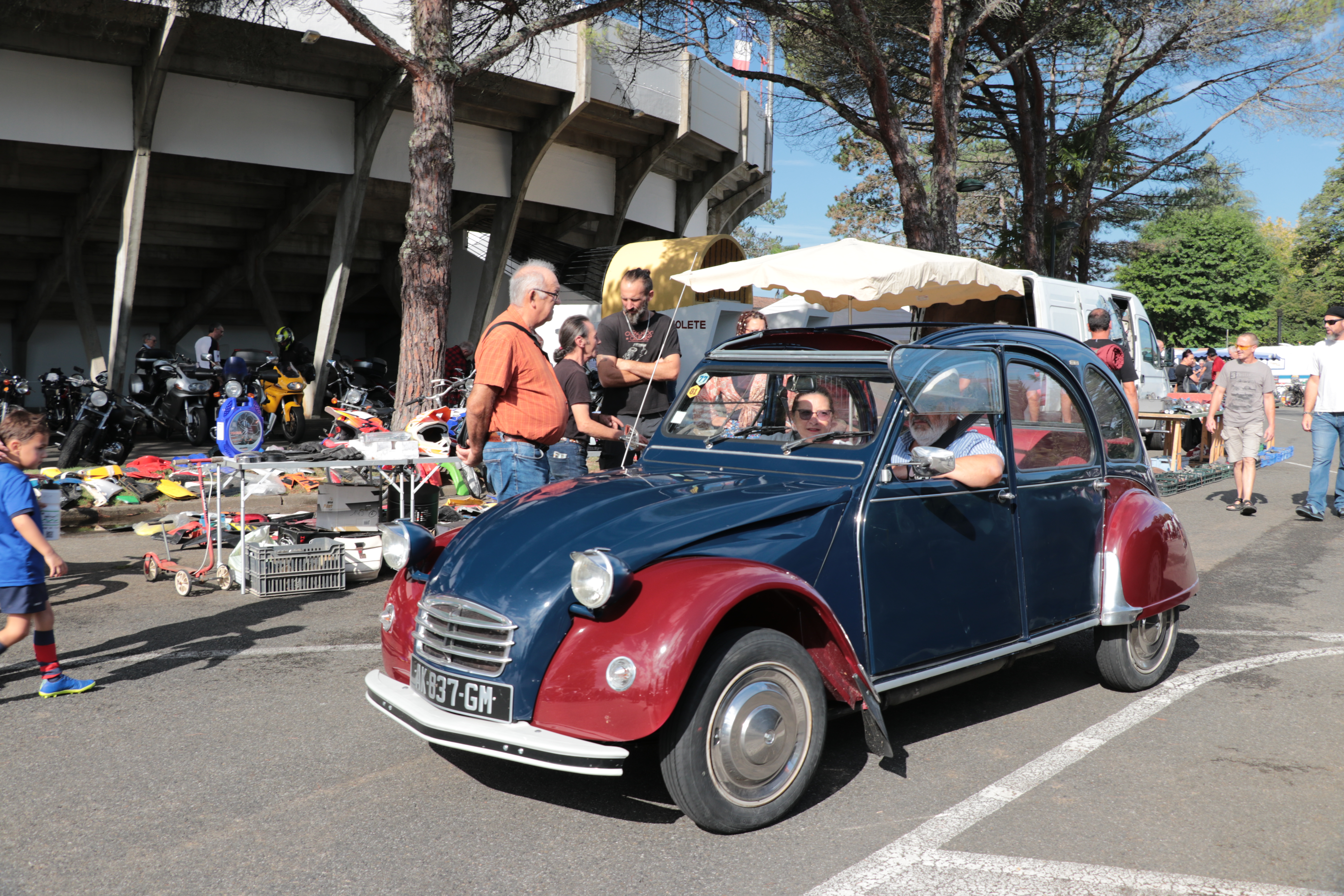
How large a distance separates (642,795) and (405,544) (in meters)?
1.25

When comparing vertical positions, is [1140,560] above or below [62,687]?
above

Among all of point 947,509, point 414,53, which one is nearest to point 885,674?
point 947,509

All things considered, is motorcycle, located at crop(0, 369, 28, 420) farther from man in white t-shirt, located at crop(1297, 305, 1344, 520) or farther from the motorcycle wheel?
man in white t-shirt, located at crop(1297, 305, 1344, 520)

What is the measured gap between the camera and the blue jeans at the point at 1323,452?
10195mm

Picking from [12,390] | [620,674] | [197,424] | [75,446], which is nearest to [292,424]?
[197,424]

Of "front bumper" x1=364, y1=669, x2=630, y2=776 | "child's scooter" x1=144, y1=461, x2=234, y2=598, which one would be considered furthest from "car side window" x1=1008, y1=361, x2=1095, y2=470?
"child's scooter" x1=144, y1=461, x2=234, y2=598

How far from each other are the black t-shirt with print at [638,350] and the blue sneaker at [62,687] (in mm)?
3580

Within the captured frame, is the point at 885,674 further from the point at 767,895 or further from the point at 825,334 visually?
the point at 825,334

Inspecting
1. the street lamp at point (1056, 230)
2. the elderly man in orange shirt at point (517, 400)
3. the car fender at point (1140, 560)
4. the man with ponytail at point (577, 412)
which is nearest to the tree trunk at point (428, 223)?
the man with ponytail at point (577, 412)

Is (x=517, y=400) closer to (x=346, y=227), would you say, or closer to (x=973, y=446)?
(x=973, y=446)

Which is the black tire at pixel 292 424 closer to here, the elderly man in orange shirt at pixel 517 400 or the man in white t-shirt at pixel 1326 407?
the elderly man in orange shirt at pixel 517 400

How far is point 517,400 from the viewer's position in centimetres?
541

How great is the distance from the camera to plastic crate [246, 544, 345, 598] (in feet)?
21.9

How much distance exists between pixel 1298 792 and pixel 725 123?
22750mm
